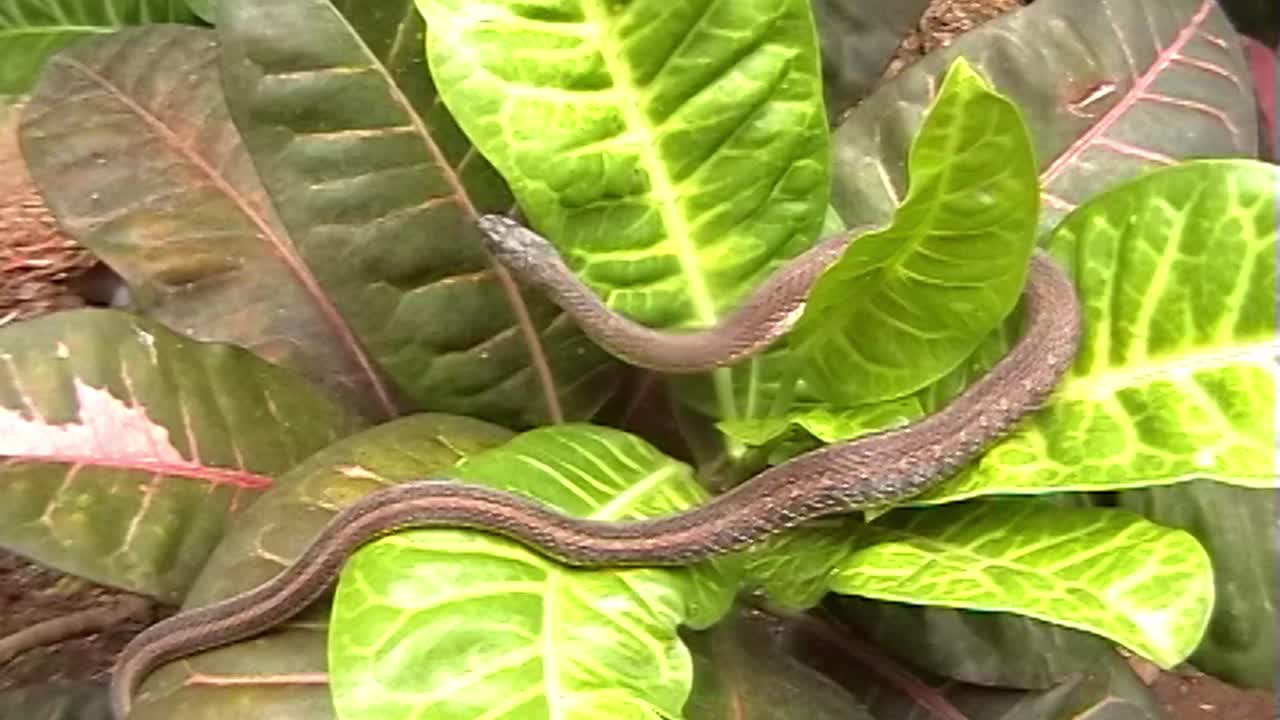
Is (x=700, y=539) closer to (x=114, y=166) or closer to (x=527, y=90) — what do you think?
(x=527, y=90)

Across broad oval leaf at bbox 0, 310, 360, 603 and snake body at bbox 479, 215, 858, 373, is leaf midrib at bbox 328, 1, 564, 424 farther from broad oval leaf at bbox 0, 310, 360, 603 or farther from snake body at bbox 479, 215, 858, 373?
broad oval leaf at bbox 0, 310, 360, 603

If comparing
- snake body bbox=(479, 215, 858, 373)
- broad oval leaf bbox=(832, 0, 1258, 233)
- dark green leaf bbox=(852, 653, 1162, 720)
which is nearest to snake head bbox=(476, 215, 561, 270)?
snake body bbox=(479, 215, 858, 373)

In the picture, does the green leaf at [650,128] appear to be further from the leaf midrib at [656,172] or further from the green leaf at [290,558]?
the green leaf at [290,558]

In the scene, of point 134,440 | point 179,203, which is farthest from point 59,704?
point 179,203

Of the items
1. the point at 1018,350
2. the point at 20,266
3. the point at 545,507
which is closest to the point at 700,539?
the point at 545,507

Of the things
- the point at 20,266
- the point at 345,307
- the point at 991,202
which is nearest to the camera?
the point at 991,202

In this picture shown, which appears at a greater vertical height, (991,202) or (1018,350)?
(991,202)

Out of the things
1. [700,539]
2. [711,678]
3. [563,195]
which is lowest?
[711,678]
